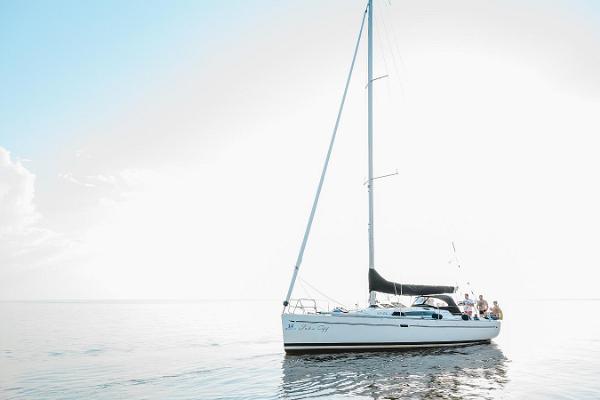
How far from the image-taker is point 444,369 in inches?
691

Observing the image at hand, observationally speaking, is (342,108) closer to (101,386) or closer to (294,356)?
(294,356)

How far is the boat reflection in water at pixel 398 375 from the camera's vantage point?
44.5ft

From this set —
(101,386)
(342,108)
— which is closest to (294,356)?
(101,386)

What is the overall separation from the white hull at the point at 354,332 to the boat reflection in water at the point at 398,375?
1.70ft

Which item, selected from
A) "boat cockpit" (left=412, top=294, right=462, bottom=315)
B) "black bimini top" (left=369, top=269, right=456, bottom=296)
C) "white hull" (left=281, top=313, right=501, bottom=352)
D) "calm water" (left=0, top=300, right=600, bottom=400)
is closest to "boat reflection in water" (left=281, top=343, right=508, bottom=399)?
"calm water" (left=0, top=300, right=600, bottom=400)

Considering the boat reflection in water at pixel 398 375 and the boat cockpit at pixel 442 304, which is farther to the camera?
the boat cockpit at pixel 442 304

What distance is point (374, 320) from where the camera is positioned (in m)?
20.3

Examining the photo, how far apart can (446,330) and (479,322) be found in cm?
316

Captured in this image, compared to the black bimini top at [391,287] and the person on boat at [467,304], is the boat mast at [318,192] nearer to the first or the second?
the black bimini top at [391,287]

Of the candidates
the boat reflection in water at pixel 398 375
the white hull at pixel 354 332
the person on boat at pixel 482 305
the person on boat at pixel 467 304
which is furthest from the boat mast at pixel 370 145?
the person on boat at pixel 482 305

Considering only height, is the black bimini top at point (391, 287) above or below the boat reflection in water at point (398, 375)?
above

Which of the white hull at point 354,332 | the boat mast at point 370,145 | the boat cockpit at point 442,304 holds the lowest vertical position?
the white hull at point 354,332

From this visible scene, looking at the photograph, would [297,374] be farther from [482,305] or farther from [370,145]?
[482,305]

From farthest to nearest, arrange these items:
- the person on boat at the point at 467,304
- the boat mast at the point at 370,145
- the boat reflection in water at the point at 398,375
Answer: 1. the person on boat at the point at 467,304
2. the boat mast at the point at 370,145
3. the boat reflection in water at the point at 398,375
